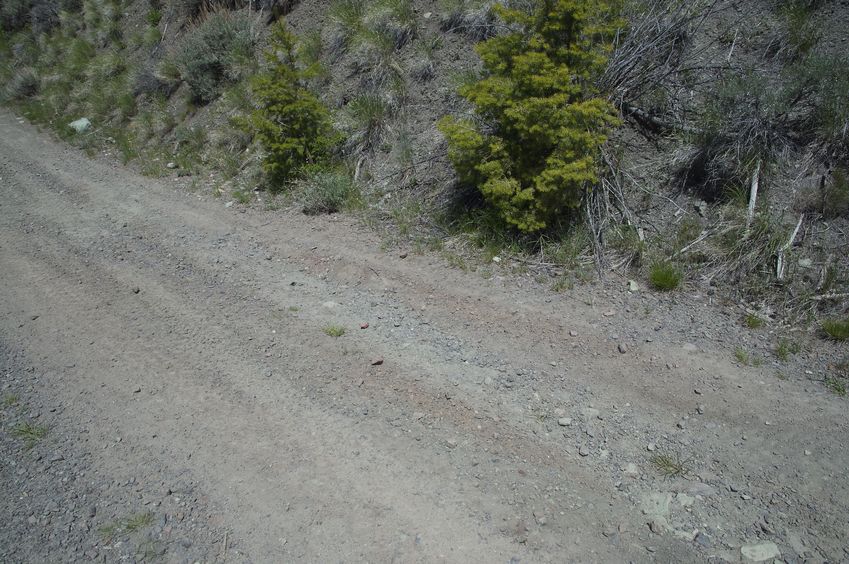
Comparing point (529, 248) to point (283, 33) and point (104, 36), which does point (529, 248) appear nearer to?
point (283, 33)

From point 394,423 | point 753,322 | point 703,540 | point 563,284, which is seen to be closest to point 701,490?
point 703,540

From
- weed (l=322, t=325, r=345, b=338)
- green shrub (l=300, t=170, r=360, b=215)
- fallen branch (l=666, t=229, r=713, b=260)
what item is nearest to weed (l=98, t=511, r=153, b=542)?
weed (l=322, t=325, r=345, b=338)

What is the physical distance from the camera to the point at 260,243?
24.3 ft

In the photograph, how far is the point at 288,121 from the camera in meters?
8.49

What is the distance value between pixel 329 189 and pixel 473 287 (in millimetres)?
3100

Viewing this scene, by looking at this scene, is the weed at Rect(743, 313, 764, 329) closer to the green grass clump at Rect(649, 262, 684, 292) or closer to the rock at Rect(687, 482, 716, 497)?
the green grass clump at Rect(649, 262, 684, 292)

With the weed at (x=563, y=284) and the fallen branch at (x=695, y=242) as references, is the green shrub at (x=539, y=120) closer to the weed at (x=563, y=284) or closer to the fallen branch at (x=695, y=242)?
the weed at (x=563, y=284)

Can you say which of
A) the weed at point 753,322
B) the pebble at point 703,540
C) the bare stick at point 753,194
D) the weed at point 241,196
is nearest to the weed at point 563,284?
the weed at point 753,322

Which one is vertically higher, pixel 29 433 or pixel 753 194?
pixel 753 194

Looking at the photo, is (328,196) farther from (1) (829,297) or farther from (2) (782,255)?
(1) (829,297)

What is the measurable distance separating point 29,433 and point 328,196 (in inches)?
186

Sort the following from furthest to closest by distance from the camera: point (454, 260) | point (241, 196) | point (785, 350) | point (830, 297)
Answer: point (241, 196) → point (454, 260) → point (830, 297) → point (785, 350)

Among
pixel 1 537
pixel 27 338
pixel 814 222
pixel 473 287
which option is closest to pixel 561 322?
pixel 473 287

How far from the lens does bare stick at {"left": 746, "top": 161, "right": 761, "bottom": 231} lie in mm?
5770
